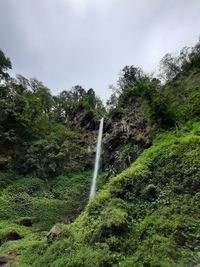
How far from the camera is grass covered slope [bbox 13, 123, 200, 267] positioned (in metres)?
15.2

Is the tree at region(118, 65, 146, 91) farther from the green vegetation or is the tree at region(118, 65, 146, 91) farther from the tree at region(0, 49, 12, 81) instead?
the tree at region(0, 49, 12, 81)

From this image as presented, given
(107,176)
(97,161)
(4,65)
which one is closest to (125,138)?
(97,161)

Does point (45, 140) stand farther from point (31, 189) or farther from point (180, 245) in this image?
point (180, 245)

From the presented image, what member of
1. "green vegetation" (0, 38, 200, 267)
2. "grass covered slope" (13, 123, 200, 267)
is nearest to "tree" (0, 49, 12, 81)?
"green vegetation" (0, 38, 200, 267)

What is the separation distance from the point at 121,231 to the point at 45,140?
68.3 ft

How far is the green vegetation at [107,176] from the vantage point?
53.7 feet

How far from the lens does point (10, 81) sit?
42250 mm

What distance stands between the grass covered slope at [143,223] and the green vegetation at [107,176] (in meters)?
0.05

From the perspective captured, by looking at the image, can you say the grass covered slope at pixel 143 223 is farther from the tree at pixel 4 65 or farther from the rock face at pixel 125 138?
the tree at pixel 4 65

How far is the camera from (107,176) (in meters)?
32.4

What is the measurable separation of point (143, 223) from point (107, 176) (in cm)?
1479

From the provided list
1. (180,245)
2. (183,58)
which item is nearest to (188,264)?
(180,245)

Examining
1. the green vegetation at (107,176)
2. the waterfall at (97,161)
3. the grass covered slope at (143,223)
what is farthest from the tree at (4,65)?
the grass covered slope at (143,223)

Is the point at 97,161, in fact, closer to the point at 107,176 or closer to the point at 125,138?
the point at 125,138
